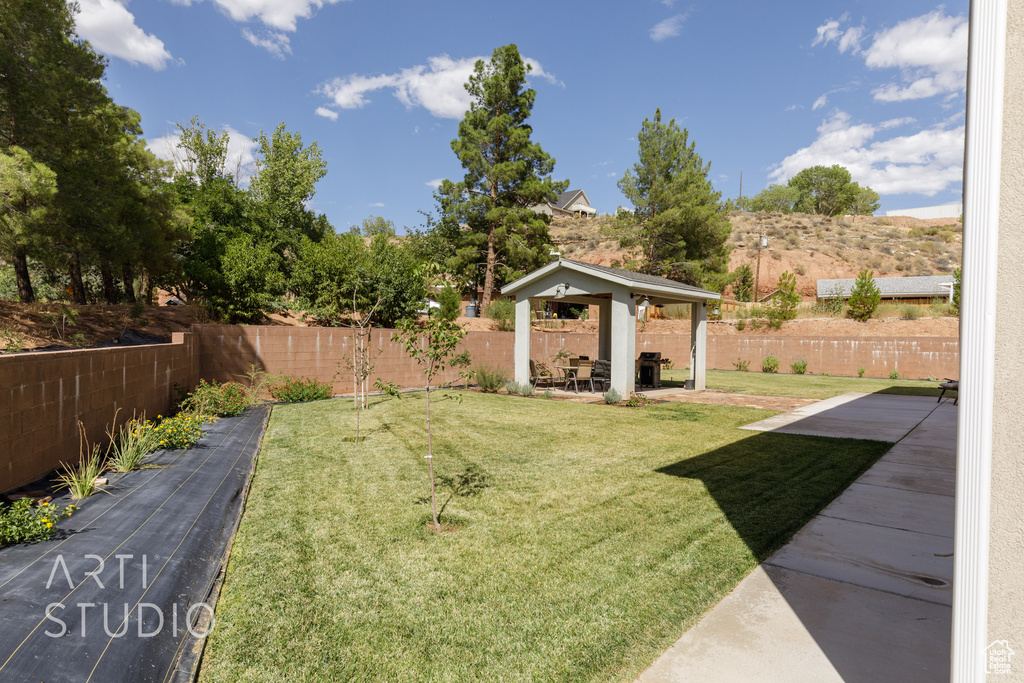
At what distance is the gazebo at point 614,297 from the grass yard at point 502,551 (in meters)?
5.25

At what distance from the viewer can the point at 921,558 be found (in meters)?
3.98

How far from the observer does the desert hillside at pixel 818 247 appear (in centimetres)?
4838

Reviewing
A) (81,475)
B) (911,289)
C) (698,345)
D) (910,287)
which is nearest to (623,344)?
(698,345)

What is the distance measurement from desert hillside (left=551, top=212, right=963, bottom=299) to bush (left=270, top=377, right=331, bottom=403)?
123 feet

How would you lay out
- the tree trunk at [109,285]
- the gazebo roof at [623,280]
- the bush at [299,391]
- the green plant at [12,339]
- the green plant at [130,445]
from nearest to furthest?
1. the green plant at [130,445]
2. the green plant at [12,339]
3. the bush at [299,391]
4. the gazebo roof at [623,280]
5. the tree trunk at [109,285]

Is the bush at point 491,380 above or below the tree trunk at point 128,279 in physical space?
below

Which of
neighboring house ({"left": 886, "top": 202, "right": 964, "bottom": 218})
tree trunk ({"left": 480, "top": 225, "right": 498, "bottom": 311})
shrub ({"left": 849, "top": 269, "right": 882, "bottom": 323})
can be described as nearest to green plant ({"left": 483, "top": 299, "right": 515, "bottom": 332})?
tree trunk ({"left": 480, "top": 225, "right": 498, "bottom": 311})

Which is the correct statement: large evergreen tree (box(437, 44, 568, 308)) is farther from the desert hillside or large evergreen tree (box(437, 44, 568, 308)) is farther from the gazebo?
the desert hillside

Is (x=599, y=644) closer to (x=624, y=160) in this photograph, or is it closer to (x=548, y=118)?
(x=548, y=118)

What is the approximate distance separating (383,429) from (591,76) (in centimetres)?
2524

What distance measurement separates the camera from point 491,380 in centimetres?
1515

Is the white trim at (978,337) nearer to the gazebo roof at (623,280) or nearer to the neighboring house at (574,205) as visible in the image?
the gazebo roof at (623,280)

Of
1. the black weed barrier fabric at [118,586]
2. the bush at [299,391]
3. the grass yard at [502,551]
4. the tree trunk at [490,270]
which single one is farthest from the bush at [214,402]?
the tree trunk at [490,270]

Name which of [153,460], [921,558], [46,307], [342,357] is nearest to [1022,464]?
[921,558]
